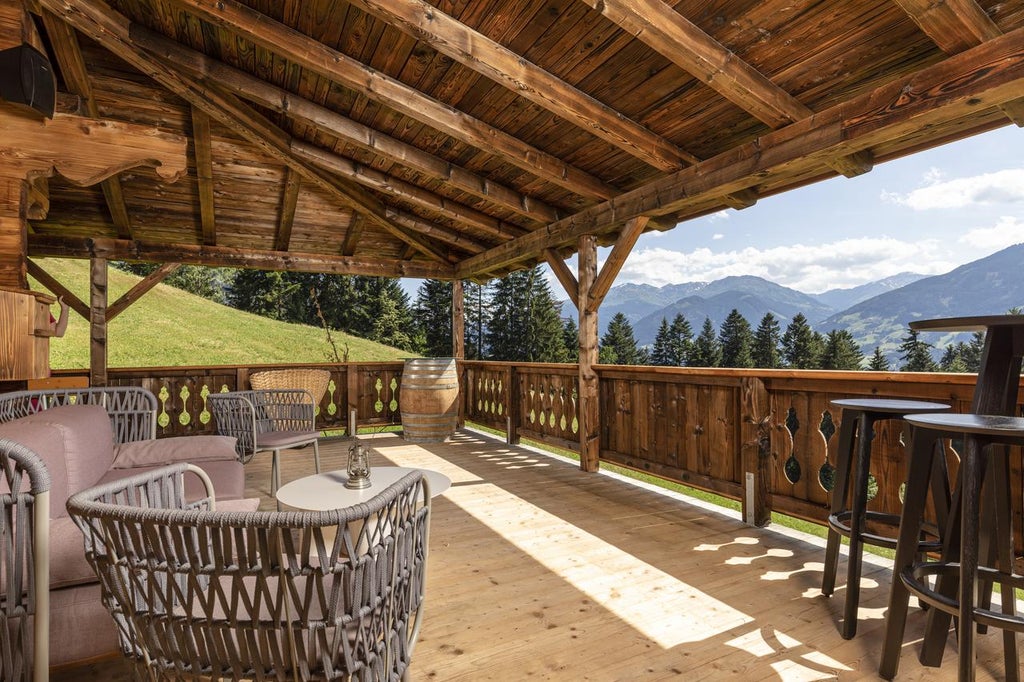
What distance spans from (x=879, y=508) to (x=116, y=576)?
321cm

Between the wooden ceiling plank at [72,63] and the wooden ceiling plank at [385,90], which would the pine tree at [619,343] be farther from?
the wooden ceiling plank at [72,63]

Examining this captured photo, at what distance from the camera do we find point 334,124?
450 centimetres

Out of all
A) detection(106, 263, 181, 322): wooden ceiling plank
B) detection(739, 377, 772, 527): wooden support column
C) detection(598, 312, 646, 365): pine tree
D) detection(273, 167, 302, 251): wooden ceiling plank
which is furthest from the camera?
detection(598, 312, 646, 365): pine tree

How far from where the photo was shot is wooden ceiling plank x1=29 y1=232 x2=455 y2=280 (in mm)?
5863

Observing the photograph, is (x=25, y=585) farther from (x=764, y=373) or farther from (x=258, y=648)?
(x=764, y=373)

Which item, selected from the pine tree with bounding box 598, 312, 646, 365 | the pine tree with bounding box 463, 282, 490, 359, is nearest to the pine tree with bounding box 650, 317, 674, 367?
the pine tree with bounding box 598, 312, 646, 365

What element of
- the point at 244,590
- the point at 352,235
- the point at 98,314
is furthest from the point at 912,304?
the point at 244,590

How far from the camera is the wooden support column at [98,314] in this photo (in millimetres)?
5715

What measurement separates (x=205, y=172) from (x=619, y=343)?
24.4 meters

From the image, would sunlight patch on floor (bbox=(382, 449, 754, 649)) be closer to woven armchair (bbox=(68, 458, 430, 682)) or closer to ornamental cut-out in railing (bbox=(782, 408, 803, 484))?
ornamental cut-out in railing (bbox=(782, 408, 803, 484))

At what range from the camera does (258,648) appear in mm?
1058

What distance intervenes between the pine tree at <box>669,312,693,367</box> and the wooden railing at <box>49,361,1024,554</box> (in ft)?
81.9

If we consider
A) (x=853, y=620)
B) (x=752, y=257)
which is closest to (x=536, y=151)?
(x=853, y=620)

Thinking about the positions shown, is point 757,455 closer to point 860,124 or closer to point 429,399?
point 860,124
